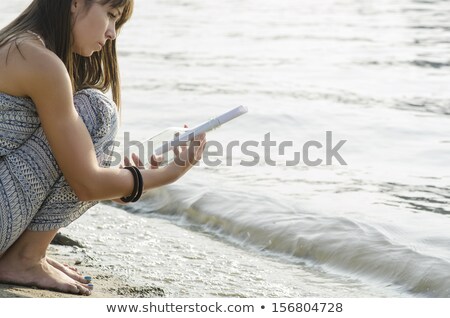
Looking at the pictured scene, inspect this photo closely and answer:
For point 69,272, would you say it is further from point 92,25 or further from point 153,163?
point 92,25

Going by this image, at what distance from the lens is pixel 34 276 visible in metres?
3.28

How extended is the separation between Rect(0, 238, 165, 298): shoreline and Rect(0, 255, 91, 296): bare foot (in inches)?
0.9

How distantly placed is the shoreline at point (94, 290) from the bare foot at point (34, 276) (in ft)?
0.07

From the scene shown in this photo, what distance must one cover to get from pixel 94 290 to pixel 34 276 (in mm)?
290

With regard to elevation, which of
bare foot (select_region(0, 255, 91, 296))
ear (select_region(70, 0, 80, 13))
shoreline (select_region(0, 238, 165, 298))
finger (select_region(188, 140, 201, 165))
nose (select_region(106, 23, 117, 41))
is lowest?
shoreline (select_region(0, 238, 165, 298))

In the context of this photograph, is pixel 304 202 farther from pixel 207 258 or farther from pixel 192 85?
pixel 192 85

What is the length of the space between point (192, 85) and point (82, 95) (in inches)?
215

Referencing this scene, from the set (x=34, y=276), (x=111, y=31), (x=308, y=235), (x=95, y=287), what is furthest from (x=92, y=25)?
(x=308, y=235)

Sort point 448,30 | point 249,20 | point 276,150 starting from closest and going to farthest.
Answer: point 276,150 → point 448,30 → point 249,20

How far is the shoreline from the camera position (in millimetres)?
3188

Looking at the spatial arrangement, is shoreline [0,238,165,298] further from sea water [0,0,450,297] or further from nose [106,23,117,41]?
nose [106,23,117,41]

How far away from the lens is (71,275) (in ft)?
11.3
